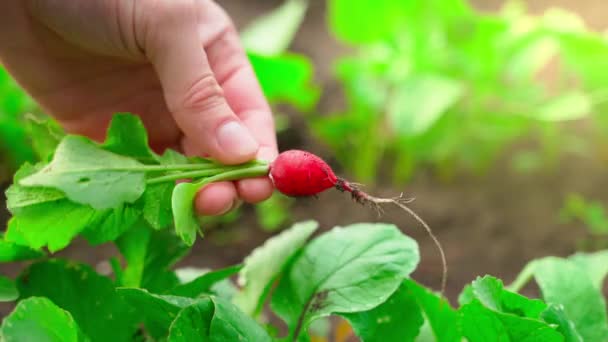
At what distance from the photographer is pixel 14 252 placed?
2.92 ft

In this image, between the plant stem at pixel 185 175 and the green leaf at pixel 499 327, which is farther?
the plant stem at pixel 185 175

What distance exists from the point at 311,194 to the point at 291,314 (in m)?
0.20

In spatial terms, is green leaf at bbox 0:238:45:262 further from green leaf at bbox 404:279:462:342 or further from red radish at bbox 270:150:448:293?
green leaf at bbox 404:279:462:342

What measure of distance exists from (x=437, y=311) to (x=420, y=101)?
3.63 feet

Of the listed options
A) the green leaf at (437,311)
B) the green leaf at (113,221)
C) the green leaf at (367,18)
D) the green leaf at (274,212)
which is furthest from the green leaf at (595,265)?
the green leaf at (367,18)

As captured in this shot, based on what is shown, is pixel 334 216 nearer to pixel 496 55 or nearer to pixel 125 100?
pixel 496 55

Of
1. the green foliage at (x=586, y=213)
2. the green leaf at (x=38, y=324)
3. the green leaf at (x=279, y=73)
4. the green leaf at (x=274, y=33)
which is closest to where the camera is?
the green leaf at (x=38, y=324)

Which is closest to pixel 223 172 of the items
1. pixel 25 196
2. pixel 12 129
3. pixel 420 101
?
pixel 25 196

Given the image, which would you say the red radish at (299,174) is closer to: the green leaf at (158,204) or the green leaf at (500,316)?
the green leaf at (158,204)

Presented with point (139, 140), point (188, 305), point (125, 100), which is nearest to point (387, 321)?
point (188, 305)

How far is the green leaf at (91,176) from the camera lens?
0.81 metres

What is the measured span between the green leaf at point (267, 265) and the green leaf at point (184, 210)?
21 centimetres

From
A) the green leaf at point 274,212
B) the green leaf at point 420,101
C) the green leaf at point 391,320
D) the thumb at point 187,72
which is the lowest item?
the green leaf at point 274,212

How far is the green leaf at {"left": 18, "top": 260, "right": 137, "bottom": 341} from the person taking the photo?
3.03ft
